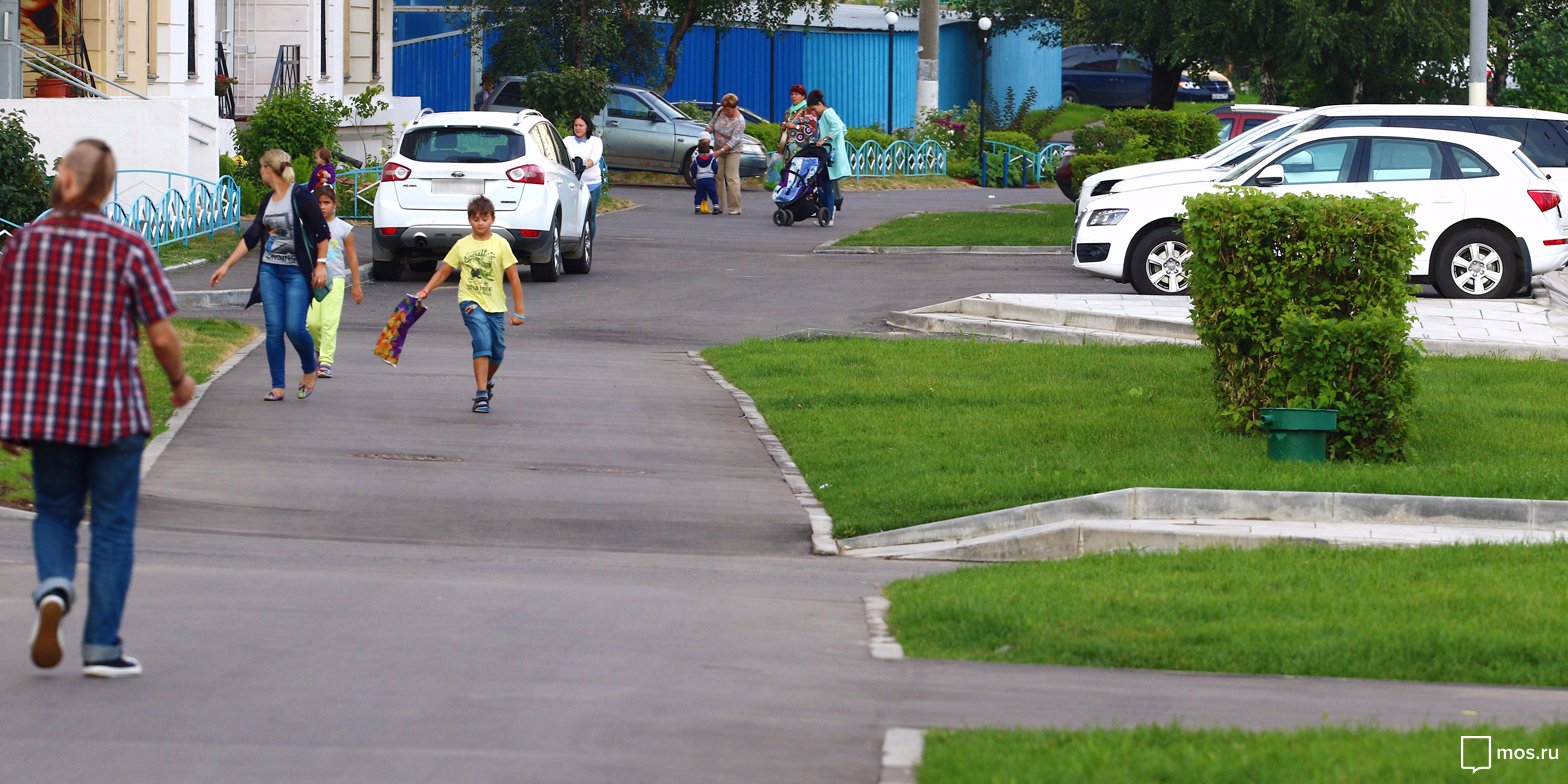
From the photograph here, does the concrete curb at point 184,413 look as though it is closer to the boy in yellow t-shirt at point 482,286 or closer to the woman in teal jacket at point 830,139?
the boy in yellow t-shirt at point 482,286

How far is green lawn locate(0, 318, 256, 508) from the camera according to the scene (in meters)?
9.99

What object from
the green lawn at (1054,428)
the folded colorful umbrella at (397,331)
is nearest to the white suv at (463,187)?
the green lawn at (1054,428)

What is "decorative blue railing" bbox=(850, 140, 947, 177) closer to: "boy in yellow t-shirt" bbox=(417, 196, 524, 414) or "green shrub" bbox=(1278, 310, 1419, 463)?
"boy in yellow t-shirt" bbox=(417, 196, 524, 414)

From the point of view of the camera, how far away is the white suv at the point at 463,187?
1992 centimetres

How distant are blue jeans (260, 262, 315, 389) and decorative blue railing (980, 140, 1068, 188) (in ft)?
96.2

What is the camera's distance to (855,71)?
161ft

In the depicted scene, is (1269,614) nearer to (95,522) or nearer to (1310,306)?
(95,522)

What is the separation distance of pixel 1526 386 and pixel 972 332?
511 cm

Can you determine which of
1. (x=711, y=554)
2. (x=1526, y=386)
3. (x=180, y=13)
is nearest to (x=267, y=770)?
(x=711, y=554)

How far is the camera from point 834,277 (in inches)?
872

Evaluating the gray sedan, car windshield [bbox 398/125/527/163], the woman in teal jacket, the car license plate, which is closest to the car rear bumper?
the car license plate

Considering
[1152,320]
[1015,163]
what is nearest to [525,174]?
[1152,320]

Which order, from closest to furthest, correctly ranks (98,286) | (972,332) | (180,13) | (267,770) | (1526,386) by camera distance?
(267,770) < (98,286) < (1526,386) < (972,332) < (180,13)

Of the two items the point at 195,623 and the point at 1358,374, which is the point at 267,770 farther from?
the point at 1358,374
